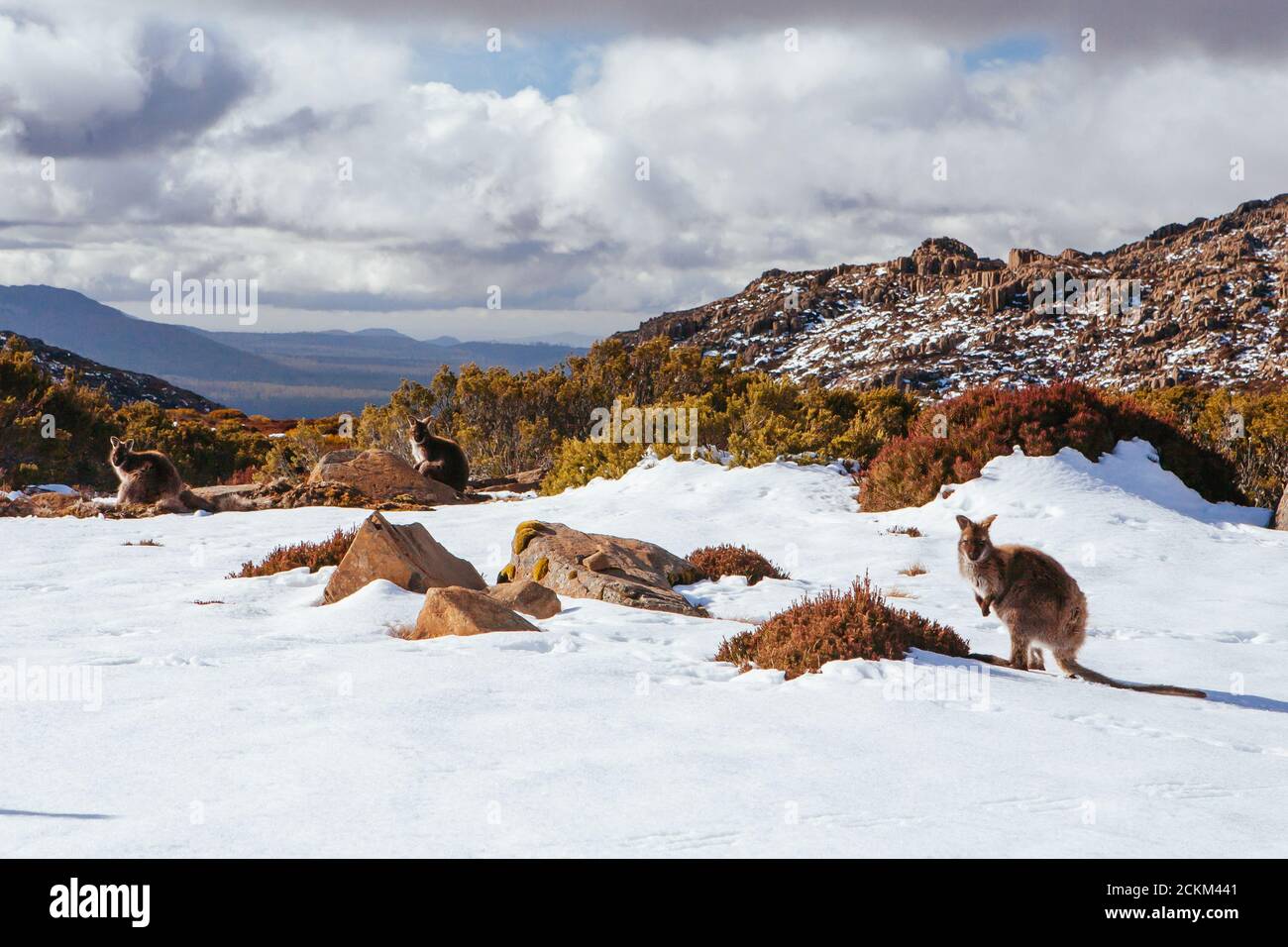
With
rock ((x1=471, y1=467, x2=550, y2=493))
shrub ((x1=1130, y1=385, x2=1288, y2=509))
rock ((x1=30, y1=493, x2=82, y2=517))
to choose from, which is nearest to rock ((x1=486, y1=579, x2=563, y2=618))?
rock ((x1=30, y1=493, x2=82, y2=517))

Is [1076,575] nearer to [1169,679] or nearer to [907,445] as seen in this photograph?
[1169,679]

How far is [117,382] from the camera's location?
59.6m

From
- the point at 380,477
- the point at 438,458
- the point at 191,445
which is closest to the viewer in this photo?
the point at 380,477

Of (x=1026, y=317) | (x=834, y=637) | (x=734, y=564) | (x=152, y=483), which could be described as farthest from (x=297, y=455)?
(x=1026, y=317)

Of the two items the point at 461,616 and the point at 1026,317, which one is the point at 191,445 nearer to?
the point at 461,616

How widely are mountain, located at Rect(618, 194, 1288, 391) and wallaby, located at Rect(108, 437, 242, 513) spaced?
4996cm

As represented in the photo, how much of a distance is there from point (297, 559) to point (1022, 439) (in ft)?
37.2

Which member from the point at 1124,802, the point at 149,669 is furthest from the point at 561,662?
the point at 1124,802

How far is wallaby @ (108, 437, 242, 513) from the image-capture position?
1667cm

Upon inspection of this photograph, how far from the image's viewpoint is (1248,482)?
1686cm

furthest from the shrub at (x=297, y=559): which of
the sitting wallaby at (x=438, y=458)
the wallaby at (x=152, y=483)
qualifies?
the sitting wallaby at (x=438, y=458)

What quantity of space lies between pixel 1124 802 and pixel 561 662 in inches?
139

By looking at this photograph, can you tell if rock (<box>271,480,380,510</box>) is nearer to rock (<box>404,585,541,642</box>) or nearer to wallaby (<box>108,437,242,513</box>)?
wallaby (<box>108,437,242,513</box>)
